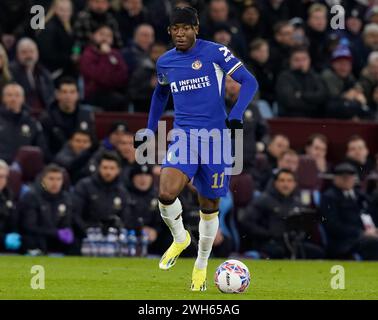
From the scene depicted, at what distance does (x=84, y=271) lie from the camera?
1527 centimetres

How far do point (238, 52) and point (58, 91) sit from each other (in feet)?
13.0

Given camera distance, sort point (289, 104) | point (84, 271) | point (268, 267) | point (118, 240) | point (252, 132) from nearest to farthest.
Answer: point (84, 271)
point (268, 267)
point (118, 240)
point (252, 132)
point (289, 104)

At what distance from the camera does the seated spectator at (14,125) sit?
60.8 ft

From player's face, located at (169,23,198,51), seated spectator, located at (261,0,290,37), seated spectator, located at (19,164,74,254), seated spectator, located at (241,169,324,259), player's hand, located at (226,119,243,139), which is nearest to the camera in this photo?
player's hand, located at (226,119,243,139)

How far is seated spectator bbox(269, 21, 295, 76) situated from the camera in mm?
22219

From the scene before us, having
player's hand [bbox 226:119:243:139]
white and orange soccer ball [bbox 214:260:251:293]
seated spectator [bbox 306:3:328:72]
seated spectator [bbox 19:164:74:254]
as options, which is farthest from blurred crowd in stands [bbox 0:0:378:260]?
player's hand [bbox 226:119:243:139]

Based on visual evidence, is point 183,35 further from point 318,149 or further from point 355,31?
point 355,31

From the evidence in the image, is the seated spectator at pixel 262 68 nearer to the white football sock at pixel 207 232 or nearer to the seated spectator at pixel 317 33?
the seated spectator at pixel 317 33

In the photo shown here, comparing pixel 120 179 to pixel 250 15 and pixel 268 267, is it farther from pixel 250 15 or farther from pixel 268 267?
pixel 250 15

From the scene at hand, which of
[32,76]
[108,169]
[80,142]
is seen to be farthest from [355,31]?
[108,169]

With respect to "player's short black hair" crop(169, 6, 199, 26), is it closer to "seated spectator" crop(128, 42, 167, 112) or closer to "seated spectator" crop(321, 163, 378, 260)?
"seated spectator" crop(321, 163, 378, 260)

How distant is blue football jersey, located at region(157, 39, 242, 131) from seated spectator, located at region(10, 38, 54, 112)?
22.2 ft
